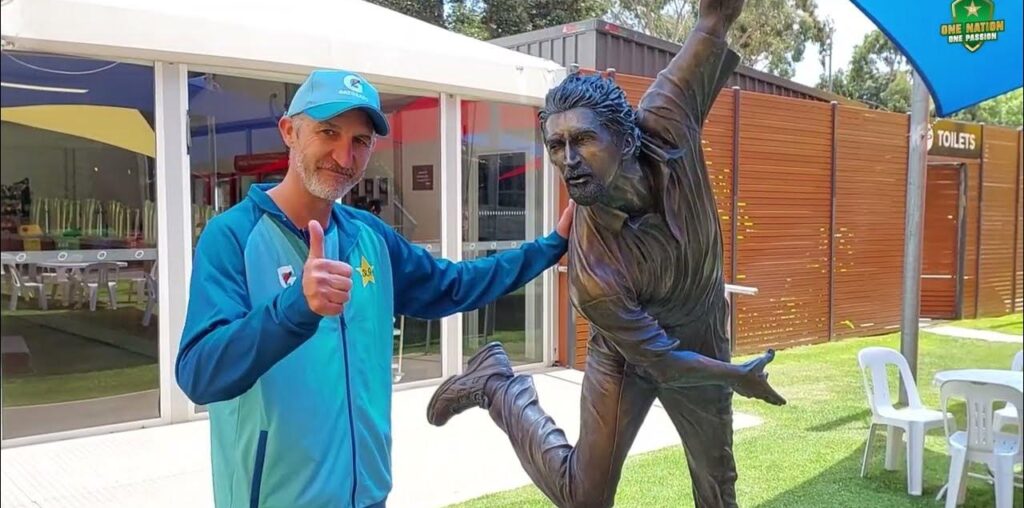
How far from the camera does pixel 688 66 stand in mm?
2096

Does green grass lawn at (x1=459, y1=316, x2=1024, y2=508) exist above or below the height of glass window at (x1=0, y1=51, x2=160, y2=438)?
below

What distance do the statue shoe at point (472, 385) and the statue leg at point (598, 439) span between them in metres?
0.28

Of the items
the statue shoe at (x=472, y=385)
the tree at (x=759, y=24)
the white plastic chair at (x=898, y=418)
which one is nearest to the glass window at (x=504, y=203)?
the white plastic chair at (x=898, y=418)

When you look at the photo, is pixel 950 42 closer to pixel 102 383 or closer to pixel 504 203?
pixel 504 203

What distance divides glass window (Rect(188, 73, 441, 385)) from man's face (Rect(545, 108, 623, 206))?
336cm

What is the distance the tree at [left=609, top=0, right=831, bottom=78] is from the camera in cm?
339

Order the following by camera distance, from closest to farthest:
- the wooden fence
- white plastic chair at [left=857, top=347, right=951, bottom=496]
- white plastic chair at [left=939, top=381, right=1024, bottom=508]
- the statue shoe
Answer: the statue shoe
white plastic chair at [left=939, top=381, right=1024, bottom=508]
white plastic chair at [left=857, top=347, right=951, bottom=496]
the wooden fence

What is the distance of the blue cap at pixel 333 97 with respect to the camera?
1789mm

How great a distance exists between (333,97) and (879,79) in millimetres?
4216

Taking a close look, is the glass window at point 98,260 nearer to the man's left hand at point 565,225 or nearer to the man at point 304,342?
the man at point 304,342

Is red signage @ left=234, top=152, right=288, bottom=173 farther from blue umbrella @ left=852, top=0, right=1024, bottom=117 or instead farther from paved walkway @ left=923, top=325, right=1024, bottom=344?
paved walkway @ left=923, top=325, right=1024, bottom=344

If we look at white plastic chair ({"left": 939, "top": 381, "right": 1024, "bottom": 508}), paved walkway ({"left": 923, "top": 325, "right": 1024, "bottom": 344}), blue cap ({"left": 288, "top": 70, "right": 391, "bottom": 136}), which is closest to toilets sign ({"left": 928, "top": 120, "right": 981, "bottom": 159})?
paved walkway ({"left": 923, "top": 325, "right": 1024, "bottom": 344})

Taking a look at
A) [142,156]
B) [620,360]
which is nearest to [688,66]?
[620,360]

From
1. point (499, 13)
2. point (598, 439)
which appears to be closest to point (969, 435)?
point (598, 439)
